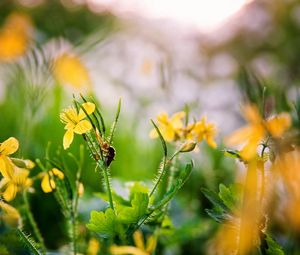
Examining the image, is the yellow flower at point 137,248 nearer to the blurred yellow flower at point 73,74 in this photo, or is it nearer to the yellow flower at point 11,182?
A: the yellow flower at point 11,182

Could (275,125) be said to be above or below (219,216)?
above

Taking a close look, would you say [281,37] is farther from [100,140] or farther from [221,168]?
[100,140]

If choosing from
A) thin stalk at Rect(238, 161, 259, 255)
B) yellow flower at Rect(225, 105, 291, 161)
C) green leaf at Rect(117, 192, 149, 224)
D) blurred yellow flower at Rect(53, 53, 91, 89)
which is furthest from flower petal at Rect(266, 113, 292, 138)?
blurred yellow flower at Rect(53, 53, 91, 89)

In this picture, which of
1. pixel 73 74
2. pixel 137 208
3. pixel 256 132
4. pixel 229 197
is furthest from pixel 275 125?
pixel 73 74

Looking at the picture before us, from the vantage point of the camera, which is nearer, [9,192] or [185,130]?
[9,192]

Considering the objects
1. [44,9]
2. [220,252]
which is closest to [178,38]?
[44,9]

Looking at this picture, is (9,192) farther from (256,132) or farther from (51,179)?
(256,132)

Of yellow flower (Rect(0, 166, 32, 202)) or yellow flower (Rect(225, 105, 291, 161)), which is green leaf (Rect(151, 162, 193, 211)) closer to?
yellow flower (Rect(225, 105, 291, 161))
